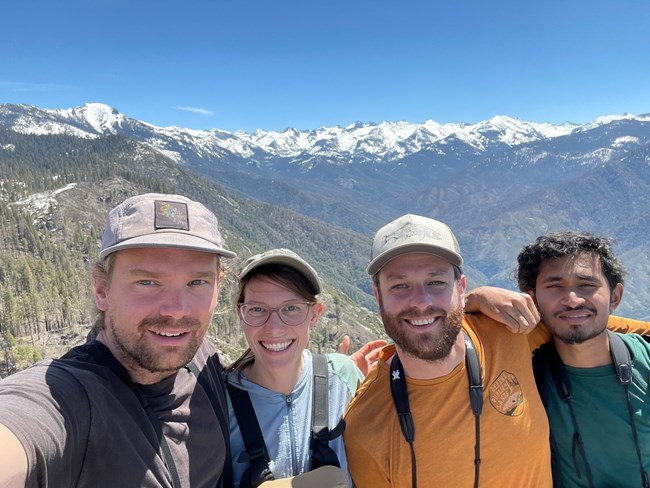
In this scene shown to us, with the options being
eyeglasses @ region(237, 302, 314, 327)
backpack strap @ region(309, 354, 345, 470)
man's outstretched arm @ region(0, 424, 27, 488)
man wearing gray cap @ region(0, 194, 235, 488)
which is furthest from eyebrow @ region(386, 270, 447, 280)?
man's outstretched arm @ region(0, 424, 27, 488)

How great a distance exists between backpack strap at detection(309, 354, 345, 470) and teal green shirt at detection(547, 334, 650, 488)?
3.45 meters

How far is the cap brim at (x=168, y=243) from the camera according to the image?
15.9ft

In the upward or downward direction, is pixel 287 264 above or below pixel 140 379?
above

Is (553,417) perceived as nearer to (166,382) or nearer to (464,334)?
(464,334)

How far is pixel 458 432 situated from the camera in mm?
5754

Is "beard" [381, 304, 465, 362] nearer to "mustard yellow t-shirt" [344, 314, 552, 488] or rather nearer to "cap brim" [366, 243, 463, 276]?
"mustard yellow t-shirt" [344, 314, 552, 488]

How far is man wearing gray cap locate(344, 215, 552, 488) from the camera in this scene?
577 centimetres

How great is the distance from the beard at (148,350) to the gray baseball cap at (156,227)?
896 mm

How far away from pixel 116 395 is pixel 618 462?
23.0ft

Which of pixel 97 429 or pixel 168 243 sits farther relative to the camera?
pixel 168 243

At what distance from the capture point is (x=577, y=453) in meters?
6.39

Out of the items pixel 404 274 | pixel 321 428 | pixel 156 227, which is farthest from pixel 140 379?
pixel 404 274

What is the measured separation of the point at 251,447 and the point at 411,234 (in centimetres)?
369

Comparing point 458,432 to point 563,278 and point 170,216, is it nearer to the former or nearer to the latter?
point 563,278
